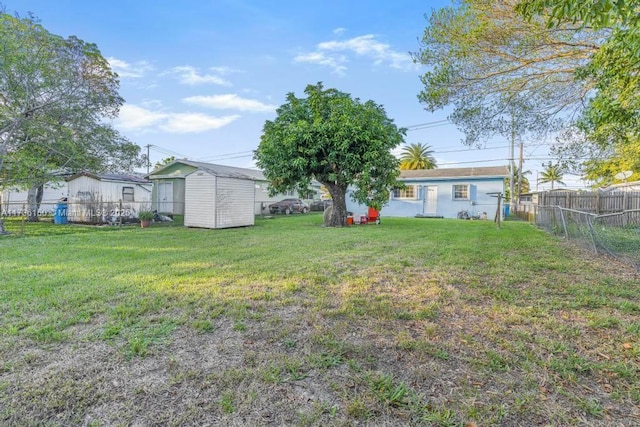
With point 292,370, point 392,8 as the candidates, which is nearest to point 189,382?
point 292,370

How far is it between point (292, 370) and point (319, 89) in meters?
12.0

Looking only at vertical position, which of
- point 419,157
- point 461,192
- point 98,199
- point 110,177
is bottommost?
point 98,199

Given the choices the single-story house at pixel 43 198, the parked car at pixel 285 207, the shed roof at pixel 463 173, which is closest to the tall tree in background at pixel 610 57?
the shed roof at pixel 463 173

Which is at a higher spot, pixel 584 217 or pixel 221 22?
pixel 221 22

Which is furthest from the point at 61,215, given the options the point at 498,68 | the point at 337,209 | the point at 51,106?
the point at 498,68

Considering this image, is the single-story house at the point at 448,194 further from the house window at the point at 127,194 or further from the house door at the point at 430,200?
the house window at the point at 127,194

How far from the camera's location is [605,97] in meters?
4.54

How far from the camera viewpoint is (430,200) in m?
20.2

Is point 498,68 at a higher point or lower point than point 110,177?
higher

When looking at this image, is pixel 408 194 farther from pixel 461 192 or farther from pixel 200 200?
pixel 200 200

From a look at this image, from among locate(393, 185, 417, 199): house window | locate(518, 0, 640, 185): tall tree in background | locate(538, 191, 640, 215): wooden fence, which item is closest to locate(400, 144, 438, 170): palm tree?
locate(393, 185, 417, 199): house window

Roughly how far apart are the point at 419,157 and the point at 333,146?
26.7m

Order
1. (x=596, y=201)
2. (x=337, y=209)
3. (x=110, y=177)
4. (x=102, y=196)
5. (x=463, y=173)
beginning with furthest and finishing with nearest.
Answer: (x=463, y=173)
(x=110, y=177)
(x=102, y=196)
(x=337, y=209)
(x=596, y=201)

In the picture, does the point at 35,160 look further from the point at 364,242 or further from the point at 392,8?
the point at 392,8
